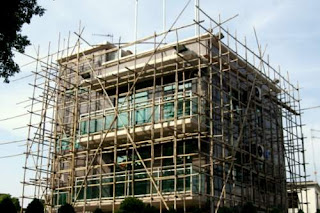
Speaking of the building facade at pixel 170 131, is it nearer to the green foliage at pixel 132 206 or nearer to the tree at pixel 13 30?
the green foliage at pixel 132 206

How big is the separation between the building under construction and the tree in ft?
28.3

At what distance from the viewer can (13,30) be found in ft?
37.3

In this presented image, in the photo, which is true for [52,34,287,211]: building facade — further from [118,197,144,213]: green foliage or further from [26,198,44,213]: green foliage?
[26,198,44,213]: green foliage

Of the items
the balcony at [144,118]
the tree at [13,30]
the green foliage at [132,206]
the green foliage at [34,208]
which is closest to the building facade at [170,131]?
the balcony at [144,118]

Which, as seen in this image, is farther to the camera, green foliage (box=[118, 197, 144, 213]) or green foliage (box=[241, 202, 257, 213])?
green foliage (box=[241, 202, 257, 213])

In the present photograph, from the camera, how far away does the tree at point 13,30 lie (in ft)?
36.4

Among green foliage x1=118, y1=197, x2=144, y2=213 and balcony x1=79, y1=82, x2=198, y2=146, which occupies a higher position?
balcony x1=79, y1=82, x2=198, y2=146

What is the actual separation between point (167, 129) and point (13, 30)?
986 cm

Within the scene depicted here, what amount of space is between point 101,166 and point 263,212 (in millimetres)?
7647

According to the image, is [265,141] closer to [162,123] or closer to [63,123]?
[162,123]

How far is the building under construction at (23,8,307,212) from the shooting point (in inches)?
771

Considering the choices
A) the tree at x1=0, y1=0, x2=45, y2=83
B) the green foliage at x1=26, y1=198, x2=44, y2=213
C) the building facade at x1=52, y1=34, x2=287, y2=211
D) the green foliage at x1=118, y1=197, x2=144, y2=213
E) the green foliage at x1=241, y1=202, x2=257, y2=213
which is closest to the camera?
the tree at x1=0, y1=0, x2=45, y2=83

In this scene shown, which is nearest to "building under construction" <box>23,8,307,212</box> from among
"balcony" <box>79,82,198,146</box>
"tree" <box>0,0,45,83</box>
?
"balcony" <box>79,82,198,146</box>

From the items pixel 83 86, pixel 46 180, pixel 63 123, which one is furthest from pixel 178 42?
pixel 46 180
